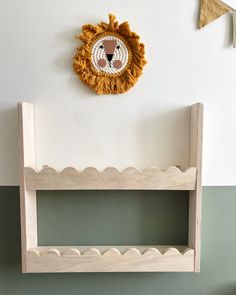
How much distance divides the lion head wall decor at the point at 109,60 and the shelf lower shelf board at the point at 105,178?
0.89 feet

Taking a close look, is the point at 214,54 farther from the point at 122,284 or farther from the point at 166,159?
the point at 122,284

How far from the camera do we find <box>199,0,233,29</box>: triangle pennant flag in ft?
3.09

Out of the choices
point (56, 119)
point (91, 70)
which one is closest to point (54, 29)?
point (91, 70)

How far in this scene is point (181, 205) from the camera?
0.99m

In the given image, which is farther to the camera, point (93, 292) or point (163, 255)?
point (93, 292)

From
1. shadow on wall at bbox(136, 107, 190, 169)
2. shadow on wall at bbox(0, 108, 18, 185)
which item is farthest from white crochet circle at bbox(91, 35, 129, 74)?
shadow on wall at bbox(0, 108, 18, 185)

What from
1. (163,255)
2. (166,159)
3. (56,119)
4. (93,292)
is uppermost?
(56,119)

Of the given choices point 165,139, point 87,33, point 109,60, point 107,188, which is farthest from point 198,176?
point 87,33

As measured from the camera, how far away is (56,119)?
967 millimetres

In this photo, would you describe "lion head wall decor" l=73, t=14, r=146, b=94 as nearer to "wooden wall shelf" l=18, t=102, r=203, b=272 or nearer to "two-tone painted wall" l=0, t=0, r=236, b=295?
"two-tone painted wall" l=0, t=0, r=236, b=295

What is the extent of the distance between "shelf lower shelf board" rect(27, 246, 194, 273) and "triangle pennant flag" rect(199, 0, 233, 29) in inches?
28.8

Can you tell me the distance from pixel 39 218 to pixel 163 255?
0.42 meters

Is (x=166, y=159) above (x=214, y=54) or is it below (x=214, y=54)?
below

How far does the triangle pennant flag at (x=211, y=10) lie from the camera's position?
94 cm
